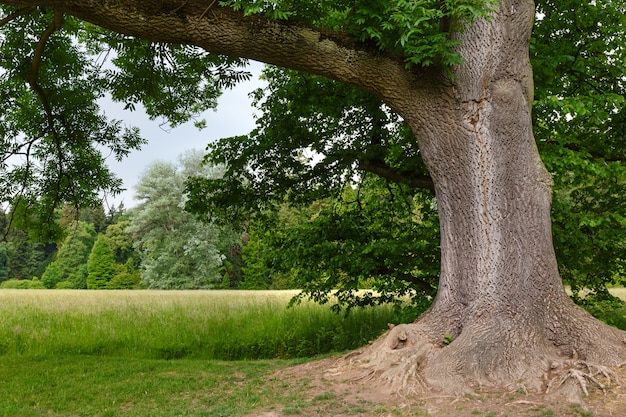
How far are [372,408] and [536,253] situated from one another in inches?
101

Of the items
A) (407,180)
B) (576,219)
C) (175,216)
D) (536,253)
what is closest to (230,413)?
(536,253)

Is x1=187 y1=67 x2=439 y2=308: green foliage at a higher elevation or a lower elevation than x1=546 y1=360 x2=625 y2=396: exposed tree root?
higher

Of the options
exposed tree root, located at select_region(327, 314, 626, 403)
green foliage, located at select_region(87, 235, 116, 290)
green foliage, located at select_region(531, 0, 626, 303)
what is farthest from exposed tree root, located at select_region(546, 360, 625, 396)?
green foliage, located at select_region(87, 235, 116, 290)

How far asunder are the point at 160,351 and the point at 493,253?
8329 mm

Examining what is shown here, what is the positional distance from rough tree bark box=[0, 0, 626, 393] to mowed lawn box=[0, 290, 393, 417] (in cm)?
196

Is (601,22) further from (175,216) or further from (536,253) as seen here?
(175,216)

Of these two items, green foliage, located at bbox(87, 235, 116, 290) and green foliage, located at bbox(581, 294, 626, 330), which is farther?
green foliage, located at bbox(87, 235, 116, 290)

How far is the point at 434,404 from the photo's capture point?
4.82 metres

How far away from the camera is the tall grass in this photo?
1123cm

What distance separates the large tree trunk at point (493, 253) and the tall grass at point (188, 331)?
5555mm

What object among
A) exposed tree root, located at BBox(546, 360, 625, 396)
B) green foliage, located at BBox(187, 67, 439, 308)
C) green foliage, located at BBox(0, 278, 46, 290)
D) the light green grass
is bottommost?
green foliage, located at BBox(0, 278, 46, 290)

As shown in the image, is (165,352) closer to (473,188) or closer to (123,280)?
(473,188)

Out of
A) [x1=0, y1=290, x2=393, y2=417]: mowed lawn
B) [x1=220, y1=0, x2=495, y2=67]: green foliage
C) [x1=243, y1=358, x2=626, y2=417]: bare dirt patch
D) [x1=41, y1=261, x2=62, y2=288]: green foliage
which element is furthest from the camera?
[x1=41, y1=261, x2=62, y2=288]: green foliage

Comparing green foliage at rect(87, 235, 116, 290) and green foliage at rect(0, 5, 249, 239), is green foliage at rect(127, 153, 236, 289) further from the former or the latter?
green foliage at rect(0, 5, 249, 239)
